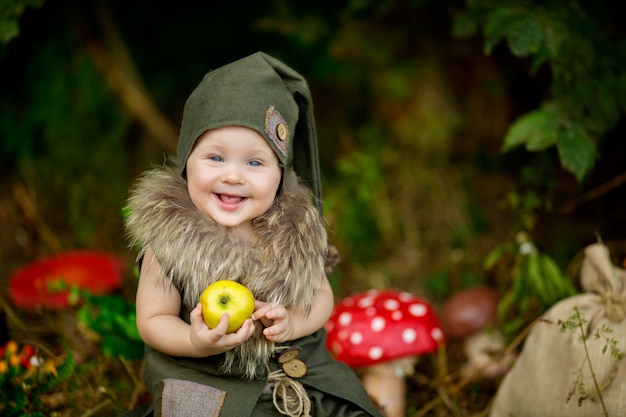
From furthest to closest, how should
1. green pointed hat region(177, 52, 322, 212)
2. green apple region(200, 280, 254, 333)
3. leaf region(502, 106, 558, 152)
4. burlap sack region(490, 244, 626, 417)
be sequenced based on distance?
leaf region(502, 106, 558, 152)
burlap sack region(490, 244, 626, 417)
green pointed hat region(177, 52, 322, 212)
green apple region(200, 280, 254, 333)

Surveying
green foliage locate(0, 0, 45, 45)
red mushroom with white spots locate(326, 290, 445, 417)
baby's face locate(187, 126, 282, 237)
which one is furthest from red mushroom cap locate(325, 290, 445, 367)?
green foliage locate(0, 0, 45, 45)

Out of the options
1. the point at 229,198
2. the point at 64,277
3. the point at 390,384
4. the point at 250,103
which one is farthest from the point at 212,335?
the point at 64,277

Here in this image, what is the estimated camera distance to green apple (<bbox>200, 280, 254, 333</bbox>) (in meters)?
1.92

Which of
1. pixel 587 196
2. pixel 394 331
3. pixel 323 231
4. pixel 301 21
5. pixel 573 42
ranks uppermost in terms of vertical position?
pixel 301 21

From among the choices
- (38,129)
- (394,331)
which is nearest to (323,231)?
(394,331)

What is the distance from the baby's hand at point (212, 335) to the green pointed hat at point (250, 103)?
56cm

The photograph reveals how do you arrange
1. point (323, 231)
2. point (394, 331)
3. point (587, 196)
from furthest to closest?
point (587, 196), point (394, 331), point (323, 231)

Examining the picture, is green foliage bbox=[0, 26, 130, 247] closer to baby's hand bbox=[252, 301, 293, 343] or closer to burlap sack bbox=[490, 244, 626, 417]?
baby's hand bbox=[252, 301, 293, 343]

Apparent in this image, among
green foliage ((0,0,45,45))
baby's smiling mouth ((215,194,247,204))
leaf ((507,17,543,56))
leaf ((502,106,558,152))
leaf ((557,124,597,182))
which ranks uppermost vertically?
green foliage ((0,0,45,45))

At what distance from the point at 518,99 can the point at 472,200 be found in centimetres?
82

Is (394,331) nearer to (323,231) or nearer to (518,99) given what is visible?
(323,231)

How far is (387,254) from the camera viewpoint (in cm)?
446

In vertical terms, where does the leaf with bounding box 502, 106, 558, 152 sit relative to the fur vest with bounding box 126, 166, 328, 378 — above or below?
above

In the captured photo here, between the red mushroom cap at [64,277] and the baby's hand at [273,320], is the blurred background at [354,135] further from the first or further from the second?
the baby's hand at [273,320]
